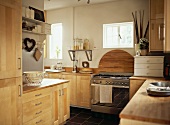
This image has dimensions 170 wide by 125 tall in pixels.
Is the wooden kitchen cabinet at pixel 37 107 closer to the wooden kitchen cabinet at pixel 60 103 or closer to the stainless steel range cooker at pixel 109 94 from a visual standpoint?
the wooden kitchen cabinet at pixel 60 103

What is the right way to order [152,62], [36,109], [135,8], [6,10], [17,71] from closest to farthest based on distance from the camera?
[6,10] < [17,71] < [36,109] < [152,62] < [135,8]

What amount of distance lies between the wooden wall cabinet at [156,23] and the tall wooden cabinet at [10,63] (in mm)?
2624

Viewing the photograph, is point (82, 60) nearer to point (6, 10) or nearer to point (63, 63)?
point (63, 63)

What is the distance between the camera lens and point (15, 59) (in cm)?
240

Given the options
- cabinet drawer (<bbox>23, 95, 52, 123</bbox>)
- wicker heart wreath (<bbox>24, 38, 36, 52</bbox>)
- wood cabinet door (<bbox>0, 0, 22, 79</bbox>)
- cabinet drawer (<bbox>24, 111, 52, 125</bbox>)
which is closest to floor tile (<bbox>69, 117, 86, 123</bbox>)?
cabinet drawer (<bbox>24, 111, 52, 125</bbox>)

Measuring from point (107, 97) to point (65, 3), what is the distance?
2708mm

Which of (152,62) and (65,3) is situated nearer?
(152,62)

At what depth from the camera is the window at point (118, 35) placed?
4574 mm

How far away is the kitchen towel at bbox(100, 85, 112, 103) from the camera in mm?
4020

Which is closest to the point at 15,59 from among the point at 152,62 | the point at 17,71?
the point at 17,71

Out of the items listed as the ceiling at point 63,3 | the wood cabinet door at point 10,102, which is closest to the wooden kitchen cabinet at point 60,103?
the wood cabinet door at point 10,102

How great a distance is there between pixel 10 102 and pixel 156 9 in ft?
10.6

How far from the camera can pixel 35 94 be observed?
2746 millimetres

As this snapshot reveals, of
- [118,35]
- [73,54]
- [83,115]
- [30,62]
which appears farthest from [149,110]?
[73,54]
